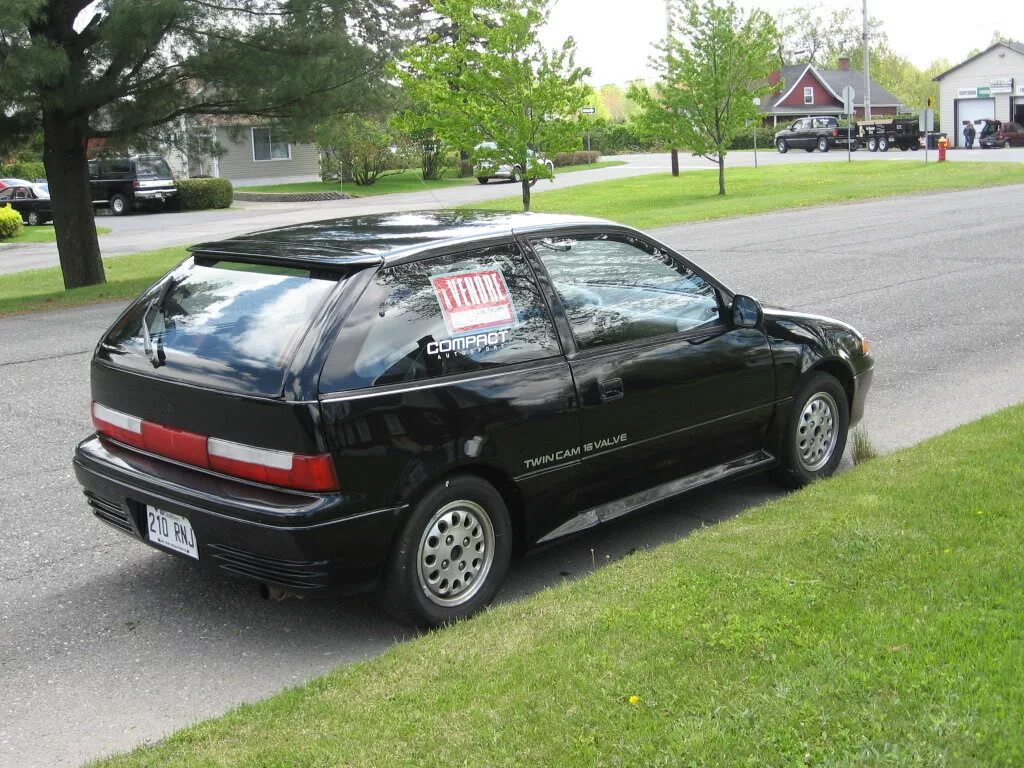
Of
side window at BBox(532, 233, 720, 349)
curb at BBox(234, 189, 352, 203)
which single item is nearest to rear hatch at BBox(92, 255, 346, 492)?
side window at BBox(532, 233, 720, 349)

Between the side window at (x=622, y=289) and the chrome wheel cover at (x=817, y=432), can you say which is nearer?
the side window at (x=622, y=289)

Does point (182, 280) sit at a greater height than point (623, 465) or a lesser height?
greater

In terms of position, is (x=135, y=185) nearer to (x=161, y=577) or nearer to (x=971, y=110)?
(x=161, y=577)

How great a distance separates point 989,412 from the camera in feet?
25.9

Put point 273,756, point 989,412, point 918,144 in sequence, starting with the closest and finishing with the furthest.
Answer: point 273,756 < point 989,412 < point 918,144

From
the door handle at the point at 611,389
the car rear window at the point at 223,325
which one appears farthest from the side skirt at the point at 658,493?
the car rear window at the point at 223,325

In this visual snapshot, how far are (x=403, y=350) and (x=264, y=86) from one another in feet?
42.7

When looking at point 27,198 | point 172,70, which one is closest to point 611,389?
point 172,70

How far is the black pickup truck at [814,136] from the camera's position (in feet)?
204

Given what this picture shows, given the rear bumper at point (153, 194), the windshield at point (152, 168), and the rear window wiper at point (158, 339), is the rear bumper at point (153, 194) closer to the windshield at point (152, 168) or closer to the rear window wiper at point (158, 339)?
the windshield at point (152, 168)

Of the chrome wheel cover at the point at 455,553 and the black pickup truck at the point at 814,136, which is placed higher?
the black pickup truck at the point at 814,136

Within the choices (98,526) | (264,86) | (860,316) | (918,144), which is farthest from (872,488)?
(918,144)

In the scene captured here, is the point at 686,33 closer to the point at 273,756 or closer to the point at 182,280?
the point at 182,280

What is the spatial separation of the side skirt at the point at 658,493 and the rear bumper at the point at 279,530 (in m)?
0.97
